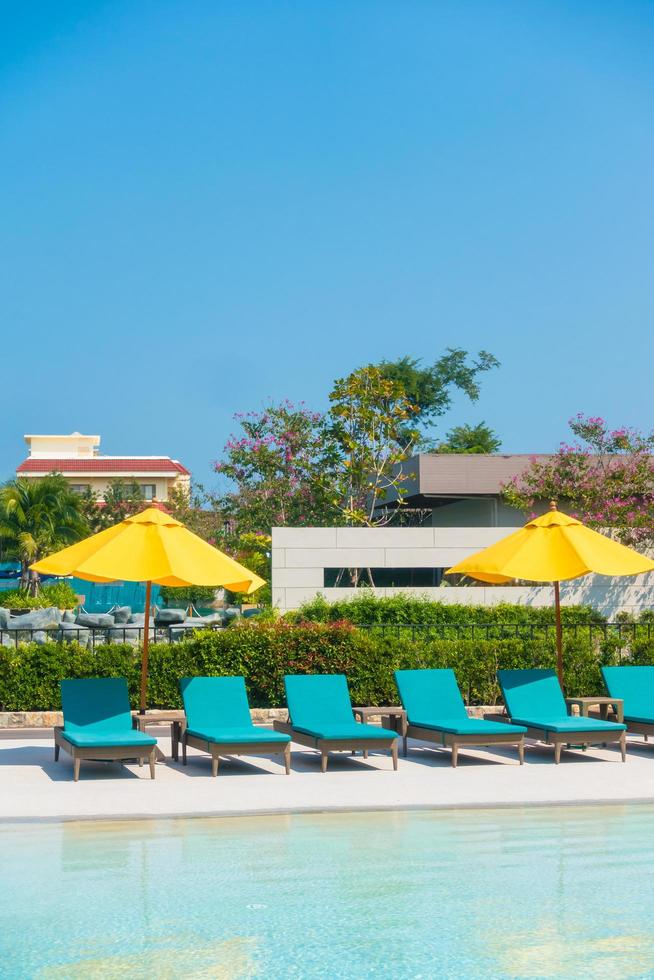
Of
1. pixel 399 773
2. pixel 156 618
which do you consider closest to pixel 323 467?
pixel 156 618

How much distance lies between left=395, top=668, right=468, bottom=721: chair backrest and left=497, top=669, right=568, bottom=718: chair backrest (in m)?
0.60

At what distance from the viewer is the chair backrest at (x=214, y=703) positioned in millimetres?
12688

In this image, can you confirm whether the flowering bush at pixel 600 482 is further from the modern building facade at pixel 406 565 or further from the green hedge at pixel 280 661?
the green hedge at pixel 280 661

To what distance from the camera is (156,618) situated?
31656 millimetres

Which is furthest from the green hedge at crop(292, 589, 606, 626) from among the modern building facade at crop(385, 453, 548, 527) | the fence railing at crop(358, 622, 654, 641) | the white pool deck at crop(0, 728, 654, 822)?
the white pool deck at crop(0, 728, 654, 822)

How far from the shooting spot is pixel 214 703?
1281cm

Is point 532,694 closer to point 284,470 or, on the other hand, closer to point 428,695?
point 428,695

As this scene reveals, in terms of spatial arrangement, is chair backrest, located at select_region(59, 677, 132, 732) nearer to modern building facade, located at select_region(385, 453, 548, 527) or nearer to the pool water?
the pool water

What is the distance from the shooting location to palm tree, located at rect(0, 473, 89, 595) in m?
46.3

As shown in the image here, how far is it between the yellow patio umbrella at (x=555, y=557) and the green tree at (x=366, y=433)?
16.5 meters

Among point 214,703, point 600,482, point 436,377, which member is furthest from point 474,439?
point 214,703

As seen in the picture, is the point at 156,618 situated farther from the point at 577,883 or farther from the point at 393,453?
the point at 577,883

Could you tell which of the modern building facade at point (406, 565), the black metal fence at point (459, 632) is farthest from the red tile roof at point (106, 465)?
the black metal fence at point (459, 632)

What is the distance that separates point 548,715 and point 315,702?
297 cm
